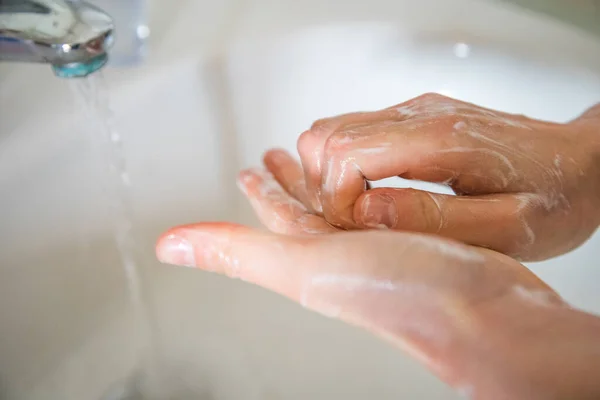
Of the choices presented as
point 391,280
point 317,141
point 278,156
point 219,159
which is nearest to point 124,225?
point 219,159

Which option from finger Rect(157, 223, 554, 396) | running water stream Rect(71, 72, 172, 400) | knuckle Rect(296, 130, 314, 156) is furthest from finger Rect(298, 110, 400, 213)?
running water stream Rect(71, 72, 172, 400)

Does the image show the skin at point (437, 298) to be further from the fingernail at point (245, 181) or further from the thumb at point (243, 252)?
the fingernail at point (245, 181)

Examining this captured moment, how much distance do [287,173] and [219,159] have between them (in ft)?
0.84

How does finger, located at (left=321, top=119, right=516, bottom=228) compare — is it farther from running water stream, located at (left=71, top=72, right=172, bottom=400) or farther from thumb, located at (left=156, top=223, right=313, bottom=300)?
running water stream, located at (left=71, top=72, right=172, bottom=400)

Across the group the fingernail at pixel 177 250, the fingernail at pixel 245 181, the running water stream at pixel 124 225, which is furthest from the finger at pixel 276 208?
the running water stream at pixel 124 225

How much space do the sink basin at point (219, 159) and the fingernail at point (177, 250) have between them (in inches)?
11.9

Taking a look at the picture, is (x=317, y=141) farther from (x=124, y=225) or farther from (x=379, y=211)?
(x=124, y=225)

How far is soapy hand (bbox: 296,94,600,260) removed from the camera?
0.40 m

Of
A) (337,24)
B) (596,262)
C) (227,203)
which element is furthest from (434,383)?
(337,24)

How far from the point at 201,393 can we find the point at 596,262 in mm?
533

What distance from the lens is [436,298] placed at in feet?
1.07

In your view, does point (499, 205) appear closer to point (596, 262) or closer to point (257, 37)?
point (596, 262)

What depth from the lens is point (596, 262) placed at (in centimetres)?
64

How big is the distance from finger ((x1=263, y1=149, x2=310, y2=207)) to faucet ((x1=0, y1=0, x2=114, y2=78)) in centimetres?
20
